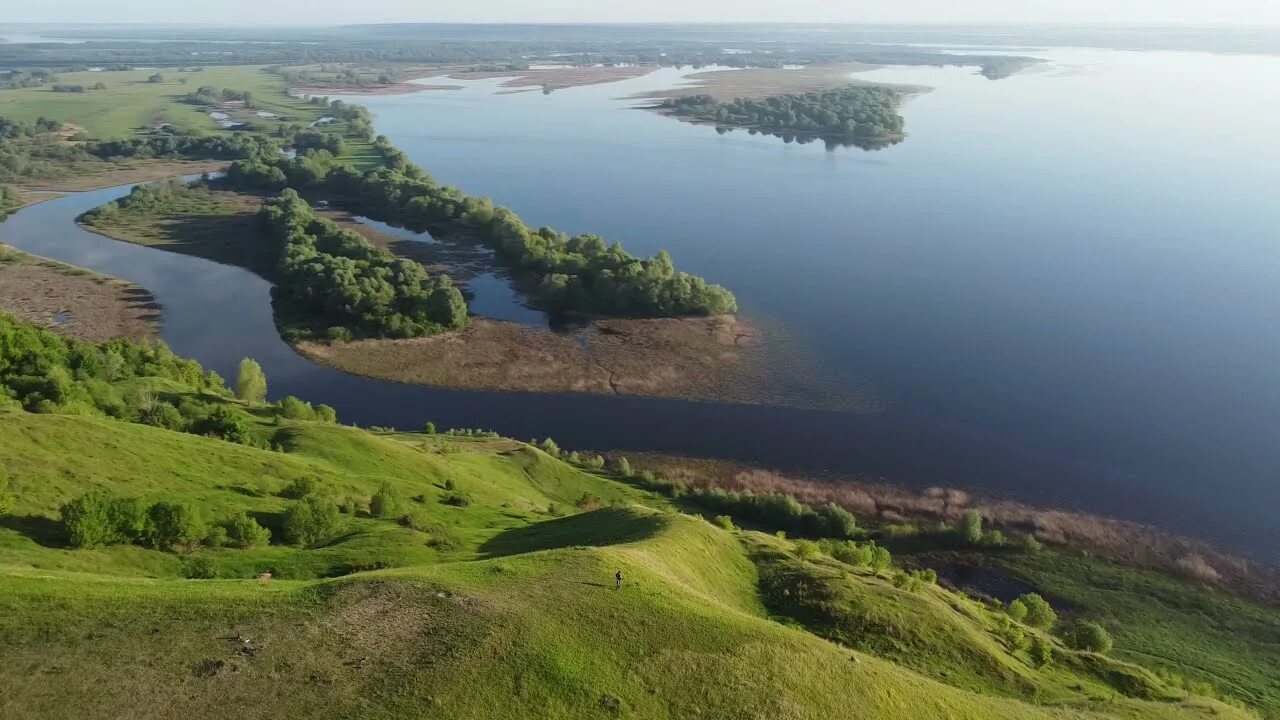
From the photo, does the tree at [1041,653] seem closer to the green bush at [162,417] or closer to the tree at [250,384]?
the green bush at [162,417]

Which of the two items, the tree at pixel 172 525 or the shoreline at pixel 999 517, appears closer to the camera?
the tree at pixel 172 525

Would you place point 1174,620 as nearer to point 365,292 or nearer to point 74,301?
point 365,292

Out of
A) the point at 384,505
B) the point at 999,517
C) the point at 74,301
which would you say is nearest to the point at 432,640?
the point at 384,505

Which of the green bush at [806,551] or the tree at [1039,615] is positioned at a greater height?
the green bush at [806,551]

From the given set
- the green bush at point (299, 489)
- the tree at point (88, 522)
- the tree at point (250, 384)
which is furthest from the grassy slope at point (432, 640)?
the tree at point (250, 384)

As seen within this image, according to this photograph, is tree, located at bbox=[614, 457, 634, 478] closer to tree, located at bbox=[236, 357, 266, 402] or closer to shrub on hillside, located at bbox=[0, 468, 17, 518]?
tree, located at bbox=[236, 357, 266, 402]

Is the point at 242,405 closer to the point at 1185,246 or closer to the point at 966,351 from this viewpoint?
the point at 966,351
